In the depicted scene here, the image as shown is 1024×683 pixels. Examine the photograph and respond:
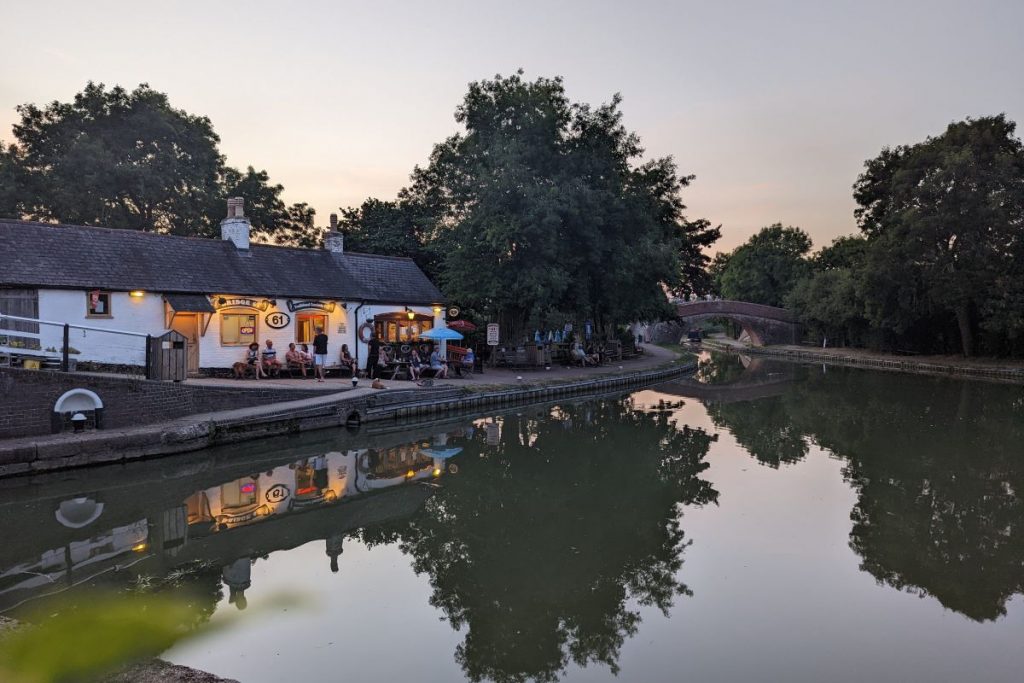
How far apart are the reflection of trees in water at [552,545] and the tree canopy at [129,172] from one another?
24.1 m

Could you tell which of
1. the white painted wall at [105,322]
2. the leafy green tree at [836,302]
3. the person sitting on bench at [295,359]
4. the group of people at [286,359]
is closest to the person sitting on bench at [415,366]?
the group of people at [286,359]

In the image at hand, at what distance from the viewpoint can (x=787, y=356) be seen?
45.9 m

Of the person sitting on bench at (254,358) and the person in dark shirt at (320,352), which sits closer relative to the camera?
the person sitting on bench at (254,358)

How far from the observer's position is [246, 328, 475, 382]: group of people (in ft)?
55.4

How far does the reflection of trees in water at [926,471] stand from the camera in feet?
22.6

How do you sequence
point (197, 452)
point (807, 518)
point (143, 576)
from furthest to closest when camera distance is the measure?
point (197, 452) → point (807, 518) → point (143, 576)

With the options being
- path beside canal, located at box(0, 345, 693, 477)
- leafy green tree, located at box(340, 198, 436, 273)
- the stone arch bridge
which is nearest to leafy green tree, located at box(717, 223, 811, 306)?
the stone arch bridge

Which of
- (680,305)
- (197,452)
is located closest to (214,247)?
(197,452)

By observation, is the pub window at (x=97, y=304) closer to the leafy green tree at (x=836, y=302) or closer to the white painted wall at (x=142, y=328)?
the white painted wall at (x=142, y=328)

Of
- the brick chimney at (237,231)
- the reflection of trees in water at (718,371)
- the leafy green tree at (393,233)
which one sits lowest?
the reflection of trees in water at (718,371)

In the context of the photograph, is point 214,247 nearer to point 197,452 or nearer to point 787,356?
point 197,452

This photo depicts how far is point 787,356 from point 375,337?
117 feet

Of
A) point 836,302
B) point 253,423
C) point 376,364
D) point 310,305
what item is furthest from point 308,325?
point 836,302

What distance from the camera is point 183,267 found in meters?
17.0
